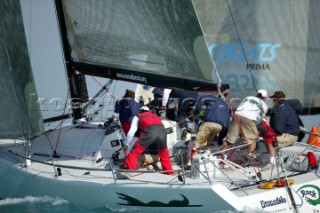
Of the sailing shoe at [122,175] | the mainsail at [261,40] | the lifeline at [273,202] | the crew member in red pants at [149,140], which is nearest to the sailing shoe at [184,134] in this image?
the crew member in red pants at [149,140]

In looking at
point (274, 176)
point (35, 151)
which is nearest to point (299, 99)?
point (274, 176)

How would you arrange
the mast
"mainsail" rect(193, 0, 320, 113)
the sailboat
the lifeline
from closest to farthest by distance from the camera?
the lifeline → the sailboat → the mast → "mainsail" rect(193, 0, 320, 113)

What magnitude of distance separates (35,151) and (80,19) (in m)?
2.09

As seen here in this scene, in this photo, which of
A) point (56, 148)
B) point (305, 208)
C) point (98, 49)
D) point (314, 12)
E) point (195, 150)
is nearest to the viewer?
point (305, 208)

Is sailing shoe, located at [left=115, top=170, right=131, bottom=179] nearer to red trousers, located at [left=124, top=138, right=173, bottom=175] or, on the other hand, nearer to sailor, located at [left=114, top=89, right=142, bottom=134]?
red trousers, located at [left=124, top=138, right=173, bottom=175]

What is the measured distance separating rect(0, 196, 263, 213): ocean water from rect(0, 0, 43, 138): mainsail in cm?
108

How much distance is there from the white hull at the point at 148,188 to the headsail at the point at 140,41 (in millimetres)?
1066

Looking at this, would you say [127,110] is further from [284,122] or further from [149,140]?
[284,122]

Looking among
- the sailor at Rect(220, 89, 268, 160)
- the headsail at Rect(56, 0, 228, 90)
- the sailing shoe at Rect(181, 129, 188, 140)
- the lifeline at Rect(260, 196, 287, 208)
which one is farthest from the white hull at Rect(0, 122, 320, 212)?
the headsail at Rect(56, 0, 228, 90)

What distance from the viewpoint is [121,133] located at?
7832mm

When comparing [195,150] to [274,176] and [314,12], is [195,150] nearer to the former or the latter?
[274,176]

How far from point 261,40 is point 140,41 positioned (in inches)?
96.6

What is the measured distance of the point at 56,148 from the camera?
321 inches

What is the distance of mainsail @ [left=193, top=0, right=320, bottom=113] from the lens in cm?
875
